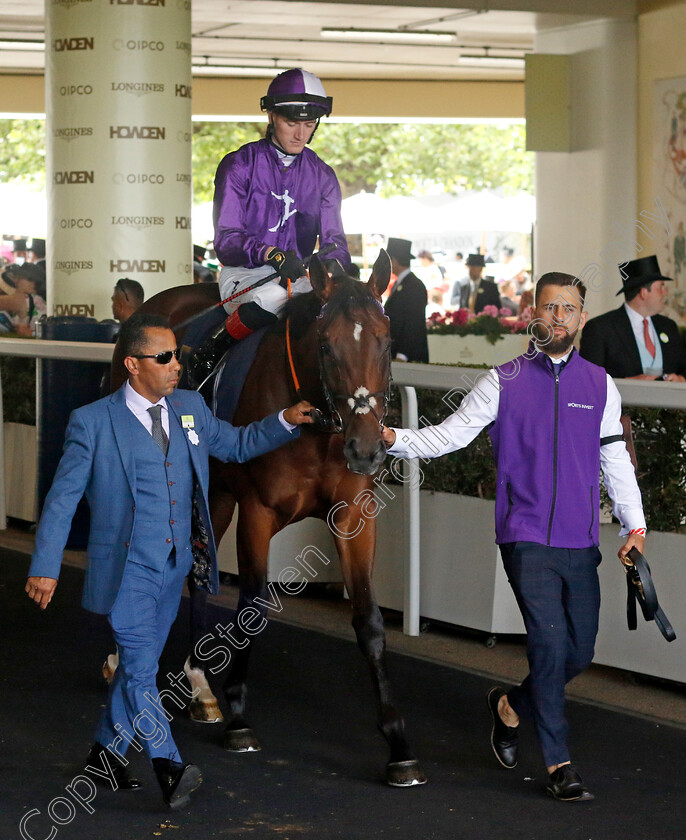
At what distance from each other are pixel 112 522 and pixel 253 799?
1.04 m

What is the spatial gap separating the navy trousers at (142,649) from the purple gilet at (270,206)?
5.20ft

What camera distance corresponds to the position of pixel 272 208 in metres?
5.46

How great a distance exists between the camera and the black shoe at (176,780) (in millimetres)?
4121

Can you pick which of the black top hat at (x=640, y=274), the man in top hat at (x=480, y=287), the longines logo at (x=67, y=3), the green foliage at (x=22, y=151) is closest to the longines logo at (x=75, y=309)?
the longines logo at (x=67, y=3)

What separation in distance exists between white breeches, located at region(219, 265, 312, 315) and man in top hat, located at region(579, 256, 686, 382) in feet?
9.88

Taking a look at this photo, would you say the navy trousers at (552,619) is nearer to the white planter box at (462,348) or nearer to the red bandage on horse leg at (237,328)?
the red bandage on horse leg at (237,328)

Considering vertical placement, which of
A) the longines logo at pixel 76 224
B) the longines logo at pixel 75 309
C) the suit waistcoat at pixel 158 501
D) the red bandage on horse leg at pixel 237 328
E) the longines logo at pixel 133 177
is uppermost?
the longines logo at pixel 133 177

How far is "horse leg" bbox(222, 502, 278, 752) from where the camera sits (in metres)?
4.90

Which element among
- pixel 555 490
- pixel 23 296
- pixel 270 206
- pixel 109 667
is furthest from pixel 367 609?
pixel 23 296

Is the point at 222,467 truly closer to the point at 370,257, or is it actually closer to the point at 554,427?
the point at 554,427

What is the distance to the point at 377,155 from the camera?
130ft

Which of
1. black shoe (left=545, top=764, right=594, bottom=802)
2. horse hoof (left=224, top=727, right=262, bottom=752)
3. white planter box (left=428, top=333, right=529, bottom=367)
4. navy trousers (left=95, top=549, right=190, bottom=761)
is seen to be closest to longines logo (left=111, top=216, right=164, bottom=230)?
white planter box (left=428, top=333, right=529, bottom=367)

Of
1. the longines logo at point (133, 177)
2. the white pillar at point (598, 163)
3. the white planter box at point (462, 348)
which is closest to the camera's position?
the longines logo at point (133, 177)

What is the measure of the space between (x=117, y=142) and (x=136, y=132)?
174 millimetres
